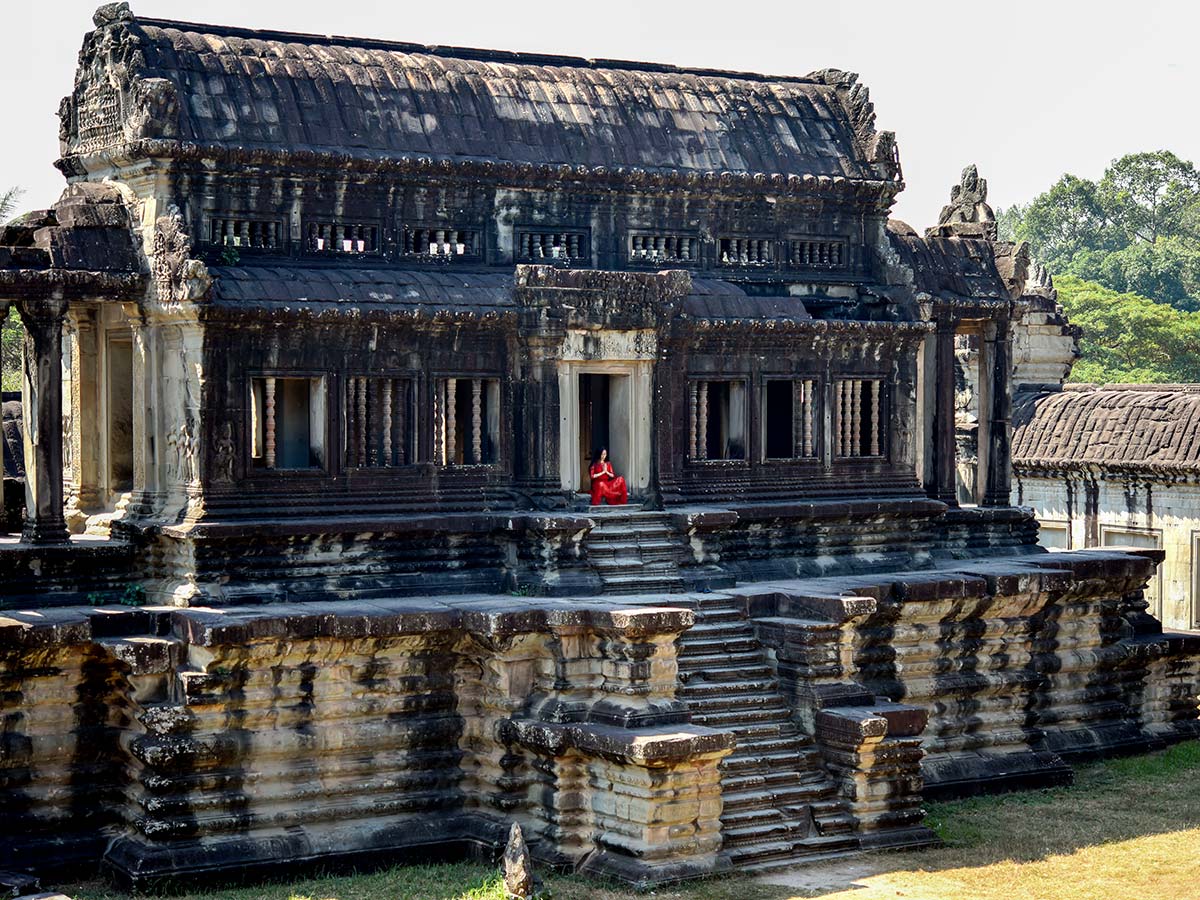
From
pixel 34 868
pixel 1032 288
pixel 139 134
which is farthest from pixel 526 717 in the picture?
pixel 1032 288

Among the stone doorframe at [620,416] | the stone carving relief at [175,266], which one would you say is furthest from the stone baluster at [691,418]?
the stone carving relief at [175,266]

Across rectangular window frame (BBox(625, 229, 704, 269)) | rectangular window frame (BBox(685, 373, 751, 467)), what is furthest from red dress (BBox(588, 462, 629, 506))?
rectangular window frame (BBox(625, 229, 704, 269))

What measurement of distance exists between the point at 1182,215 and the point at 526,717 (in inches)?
2196

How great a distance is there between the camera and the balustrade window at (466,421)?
17250 millimetres

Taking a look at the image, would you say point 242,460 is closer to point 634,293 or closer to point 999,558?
point 634,293

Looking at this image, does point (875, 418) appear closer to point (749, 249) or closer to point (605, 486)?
point (749, 249)

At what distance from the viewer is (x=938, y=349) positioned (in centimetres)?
2020

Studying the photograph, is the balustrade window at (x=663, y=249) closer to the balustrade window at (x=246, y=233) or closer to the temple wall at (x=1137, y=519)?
the balustrade window at (x=246, y=233)

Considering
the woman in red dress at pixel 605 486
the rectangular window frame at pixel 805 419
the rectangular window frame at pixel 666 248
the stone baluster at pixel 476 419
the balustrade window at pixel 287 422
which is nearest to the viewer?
the balustrade window at pixel 287 422

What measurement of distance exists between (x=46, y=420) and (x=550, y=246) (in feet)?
16.8

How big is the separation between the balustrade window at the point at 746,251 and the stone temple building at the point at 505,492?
0.04 metres

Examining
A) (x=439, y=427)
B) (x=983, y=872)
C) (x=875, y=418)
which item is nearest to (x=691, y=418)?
(x=875, y=418)

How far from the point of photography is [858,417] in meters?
19.5

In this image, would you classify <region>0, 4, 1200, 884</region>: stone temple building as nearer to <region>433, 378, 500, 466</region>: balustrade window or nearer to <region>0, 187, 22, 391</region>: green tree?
<region>433, 378, 500, 466</region>: balustrade window
